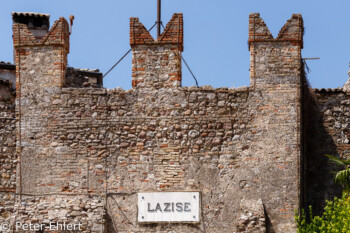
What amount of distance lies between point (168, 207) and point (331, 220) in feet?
10.9

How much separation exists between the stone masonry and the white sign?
0.13 metres

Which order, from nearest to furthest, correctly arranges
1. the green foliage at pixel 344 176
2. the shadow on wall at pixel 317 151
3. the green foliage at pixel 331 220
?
the green foliage at pixel 331 220 → the green foliage at pixel 344 176 → the shadow on wall at pixel 317 151

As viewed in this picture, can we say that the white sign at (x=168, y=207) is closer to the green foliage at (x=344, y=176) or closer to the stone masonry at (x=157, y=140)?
the stone masonry at (x=157, y=140)

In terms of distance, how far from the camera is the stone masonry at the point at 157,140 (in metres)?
16.0

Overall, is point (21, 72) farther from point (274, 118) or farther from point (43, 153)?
point (274, 118)

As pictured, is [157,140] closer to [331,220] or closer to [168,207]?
[168,207]

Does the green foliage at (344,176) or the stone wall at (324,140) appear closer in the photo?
the green foliage at (344,176)

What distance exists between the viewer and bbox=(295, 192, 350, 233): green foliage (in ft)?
50.8

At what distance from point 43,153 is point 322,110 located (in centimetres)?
615

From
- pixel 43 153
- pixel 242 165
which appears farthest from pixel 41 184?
pixel 242 165

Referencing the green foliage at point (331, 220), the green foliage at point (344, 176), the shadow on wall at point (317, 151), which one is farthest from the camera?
the shadow on wall at point (317, 151)

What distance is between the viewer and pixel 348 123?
17.2 meters

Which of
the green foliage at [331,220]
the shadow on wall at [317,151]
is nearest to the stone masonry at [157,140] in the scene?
the shadow on wall at [317,151]

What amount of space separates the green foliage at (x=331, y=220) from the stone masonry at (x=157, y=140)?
0.29m
